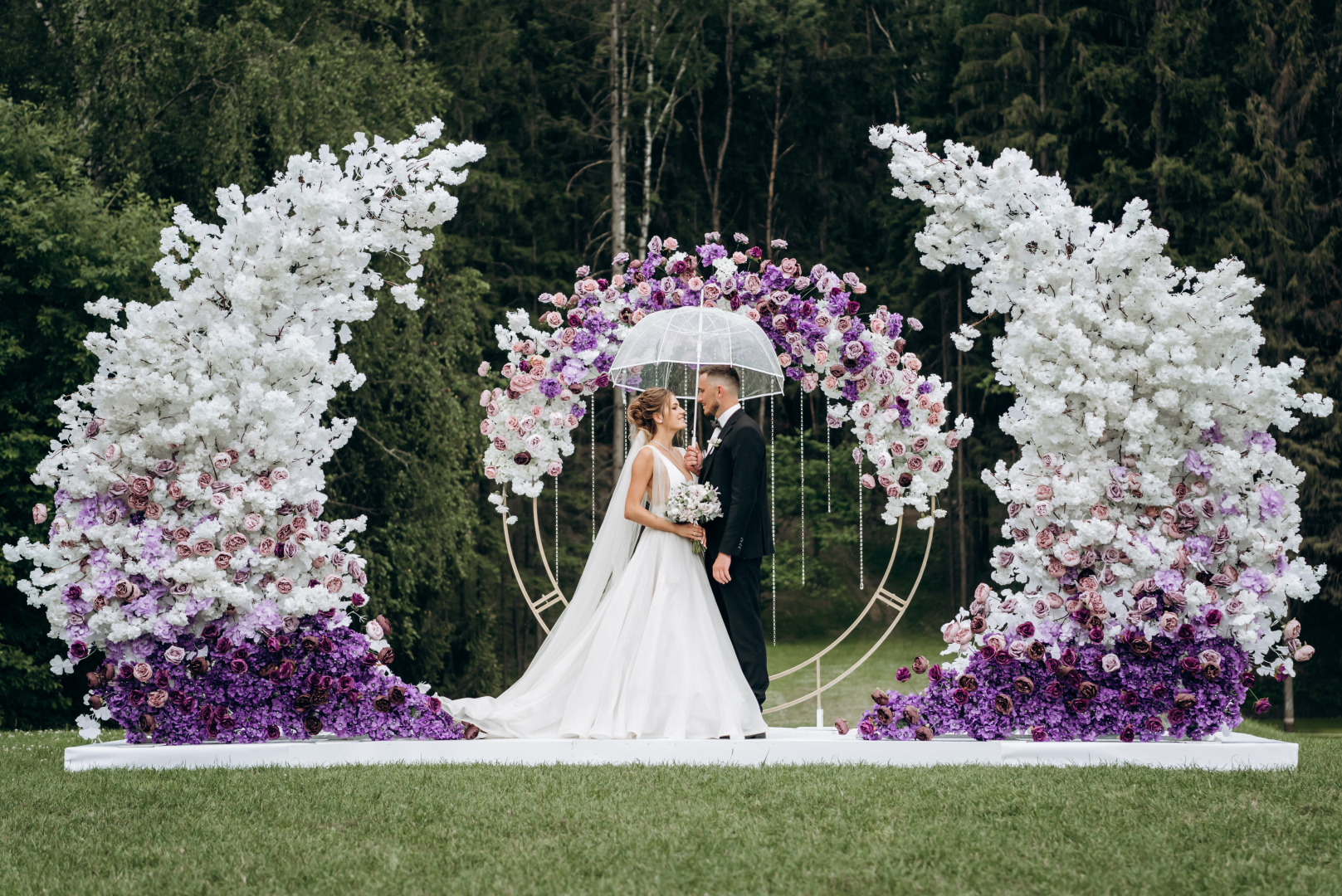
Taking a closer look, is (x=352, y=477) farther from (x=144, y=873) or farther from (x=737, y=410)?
(x=144, y=873)

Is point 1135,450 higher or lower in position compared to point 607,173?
lower

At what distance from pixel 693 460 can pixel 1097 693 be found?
2.39m

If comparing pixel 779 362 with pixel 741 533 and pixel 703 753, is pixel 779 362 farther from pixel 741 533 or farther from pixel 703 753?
pixel 703 753

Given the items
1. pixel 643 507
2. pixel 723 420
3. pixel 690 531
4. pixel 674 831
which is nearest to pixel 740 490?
pixel 690 531

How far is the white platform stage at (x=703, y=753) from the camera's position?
20.5 feet

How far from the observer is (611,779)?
18.4ft

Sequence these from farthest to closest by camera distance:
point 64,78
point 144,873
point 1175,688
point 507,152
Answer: point 507,152 < point 64,78 < point 1175,688 < point 144,873

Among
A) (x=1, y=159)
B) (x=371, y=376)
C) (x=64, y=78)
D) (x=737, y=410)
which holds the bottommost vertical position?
(x=737, y=410)

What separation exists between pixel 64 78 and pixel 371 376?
4624 millimetres

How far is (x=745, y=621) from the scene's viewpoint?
22.0 ft

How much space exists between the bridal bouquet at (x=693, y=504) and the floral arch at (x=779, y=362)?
122 cm

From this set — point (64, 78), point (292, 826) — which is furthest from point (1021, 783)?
point (64, 78)

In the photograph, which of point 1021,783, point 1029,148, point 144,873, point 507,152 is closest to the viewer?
point 144,873

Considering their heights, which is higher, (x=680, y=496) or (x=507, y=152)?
(x=507, y=152)
